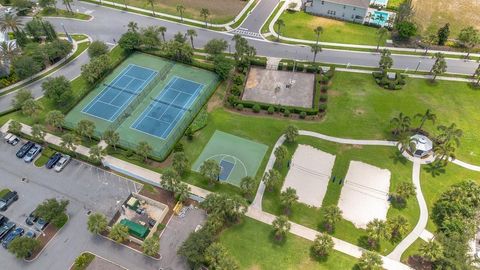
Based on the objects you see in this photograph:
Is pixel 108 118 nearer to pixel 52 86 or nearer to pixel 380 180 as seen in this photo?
pixel 52 86

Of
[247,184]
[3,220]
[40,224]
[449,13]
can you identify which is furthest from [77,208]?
[449,13]

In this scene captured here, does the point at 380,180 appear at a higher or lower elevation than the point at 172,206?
higher

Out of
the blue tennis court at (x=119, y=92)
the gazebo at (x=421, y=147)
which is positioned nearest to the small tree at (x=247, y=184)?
the gazebo at (x=421, y=147)

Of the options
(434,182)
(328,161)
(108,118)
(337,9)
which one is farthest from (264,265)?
(337,9)

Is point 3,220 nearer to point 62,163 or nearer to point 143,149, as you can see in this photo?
A: point 62,163

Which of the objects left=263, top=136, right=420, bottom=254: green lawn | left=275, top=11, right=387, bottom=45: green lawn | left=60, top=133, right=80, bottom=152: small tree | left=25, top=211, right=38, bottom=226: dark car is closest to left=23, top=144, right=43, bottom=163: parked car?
left=60, top=133, right=80, bottom=152: small tree

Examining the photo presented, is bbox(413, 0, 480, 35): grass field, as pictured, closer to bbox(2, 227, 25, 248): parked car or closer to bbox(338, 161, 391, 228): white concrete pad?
bbox(338, 161, 391, 228): white concrete pad
